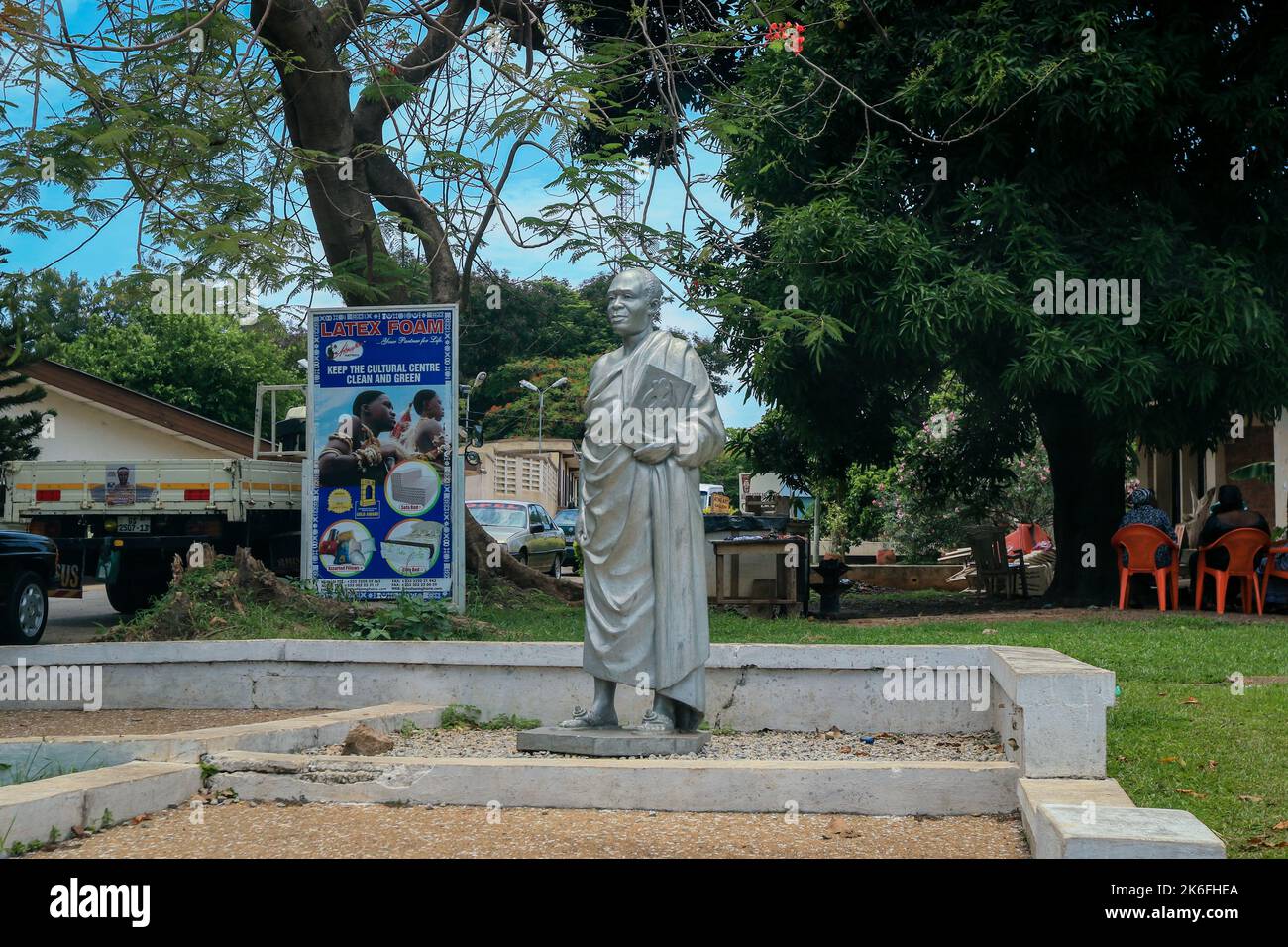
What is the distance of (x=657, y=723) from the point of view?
650 cm

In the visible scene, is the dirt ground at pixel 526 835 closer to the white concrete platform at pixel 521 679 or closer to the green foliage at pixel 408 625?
the white concrete platform at pixel 521 679

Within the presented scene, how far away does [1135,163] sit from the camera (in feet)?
47.6

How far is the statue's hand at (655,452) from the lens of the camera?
6.50 m

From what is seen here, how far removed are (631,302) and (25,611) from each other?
354 inches

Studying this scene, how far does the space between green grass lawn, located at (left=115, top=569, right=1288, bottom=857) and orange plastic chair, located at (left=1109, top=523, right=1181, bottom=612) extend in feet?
2.34

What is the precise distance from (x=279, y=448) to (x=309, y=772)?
1436 centimetres

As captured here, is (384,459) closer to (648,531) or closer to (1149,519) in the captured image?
(648,531)

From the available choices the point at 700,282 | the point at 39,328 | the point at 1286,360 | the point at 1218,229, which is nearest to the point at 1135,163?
the point at 1218,229

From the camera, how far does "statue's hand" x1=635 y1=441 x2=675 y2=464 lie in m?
6.50

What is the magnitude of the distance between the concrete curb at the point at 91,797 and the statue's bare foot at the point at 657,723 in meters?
2.13

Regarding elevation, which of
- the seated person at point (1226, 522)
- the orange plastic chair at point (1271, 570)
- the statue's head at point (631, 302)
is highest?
the statue's head at point (631, 302)

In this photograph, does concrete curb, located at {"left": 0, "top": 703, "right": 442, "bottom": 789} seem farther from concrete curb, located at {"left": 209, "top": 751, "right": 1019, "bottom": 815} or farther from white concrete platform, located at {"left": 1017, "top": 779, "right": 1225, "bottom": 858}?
white concrete platform, located at {"left": 1017, "top": 779, "right": 1225, "bottom": 858}

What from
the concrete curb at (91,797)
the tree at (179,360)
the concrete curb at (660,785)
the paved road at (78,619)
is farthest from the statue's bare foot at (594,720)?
the tree at (179,360)

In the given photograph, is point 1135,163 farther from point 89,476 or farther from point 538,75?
point 89,476
